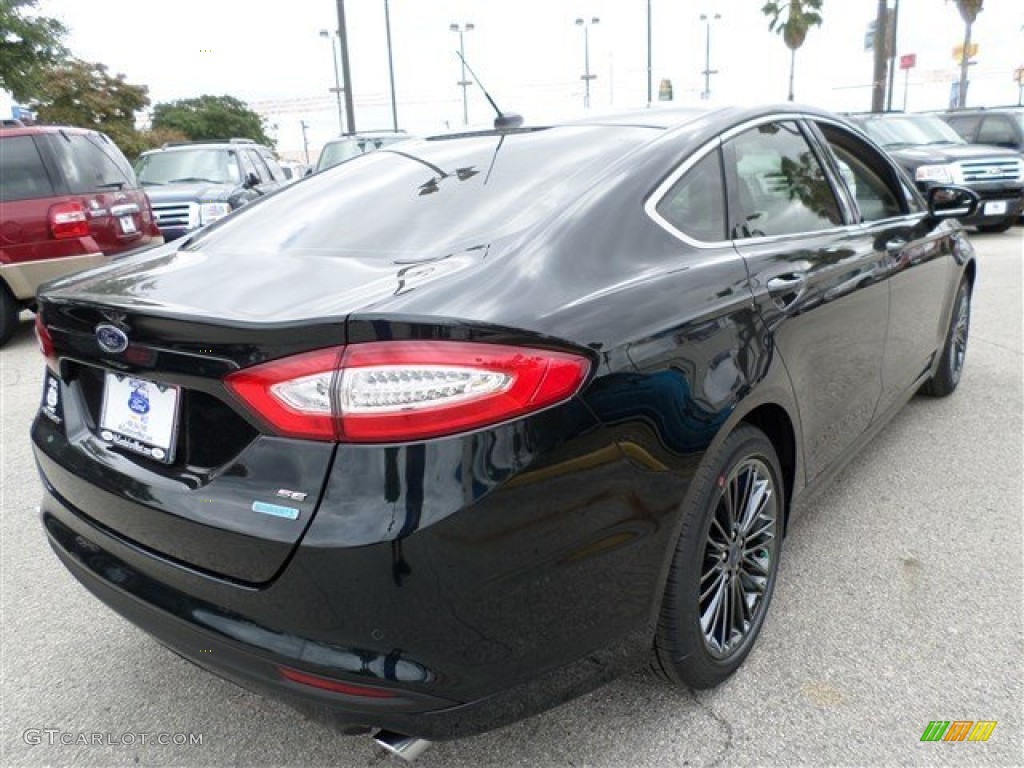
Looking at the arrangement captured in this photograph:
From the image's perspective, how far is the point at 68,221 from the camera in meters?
7.07

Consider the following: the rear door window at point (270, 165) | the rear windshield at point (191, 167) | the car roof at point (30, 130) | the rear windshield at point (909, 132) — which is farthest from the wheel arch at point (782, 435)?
the rear windshield at point (909, 132)

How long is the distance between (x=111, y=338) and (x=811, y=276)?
6.76 ft

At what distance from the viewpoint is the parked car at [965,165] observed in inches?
468

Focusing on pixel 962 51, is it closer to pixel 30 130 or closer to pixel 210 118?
pixel 30 130

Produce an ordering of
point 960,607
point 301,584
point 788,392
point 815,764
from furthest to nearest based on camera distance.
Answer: point 960,607 → point 788,392 → point 815,764 → point 301,584

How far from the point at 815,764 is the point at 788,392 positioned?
3.39 ft

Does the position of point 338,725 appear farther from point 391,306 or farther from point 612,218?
point 612,218

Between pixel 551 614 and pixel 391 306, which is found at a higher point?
pixel 391 306

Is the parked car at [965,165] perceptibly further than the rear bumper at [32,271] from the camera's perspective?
Yes

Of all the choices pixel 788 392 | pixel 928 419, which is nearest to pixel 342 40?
pixel 928 419

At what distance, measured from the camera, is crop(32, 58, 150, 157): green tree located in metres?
33.2

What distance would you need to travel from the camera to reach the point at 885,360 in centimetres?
339

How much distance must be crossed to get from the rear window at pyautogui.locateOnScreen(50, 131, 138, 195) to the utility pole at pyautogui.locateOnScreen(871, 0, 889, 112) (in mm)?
19049

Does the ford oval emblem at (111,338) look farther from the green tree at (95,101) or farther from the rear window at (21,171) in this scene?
the green tree at (95,101)
